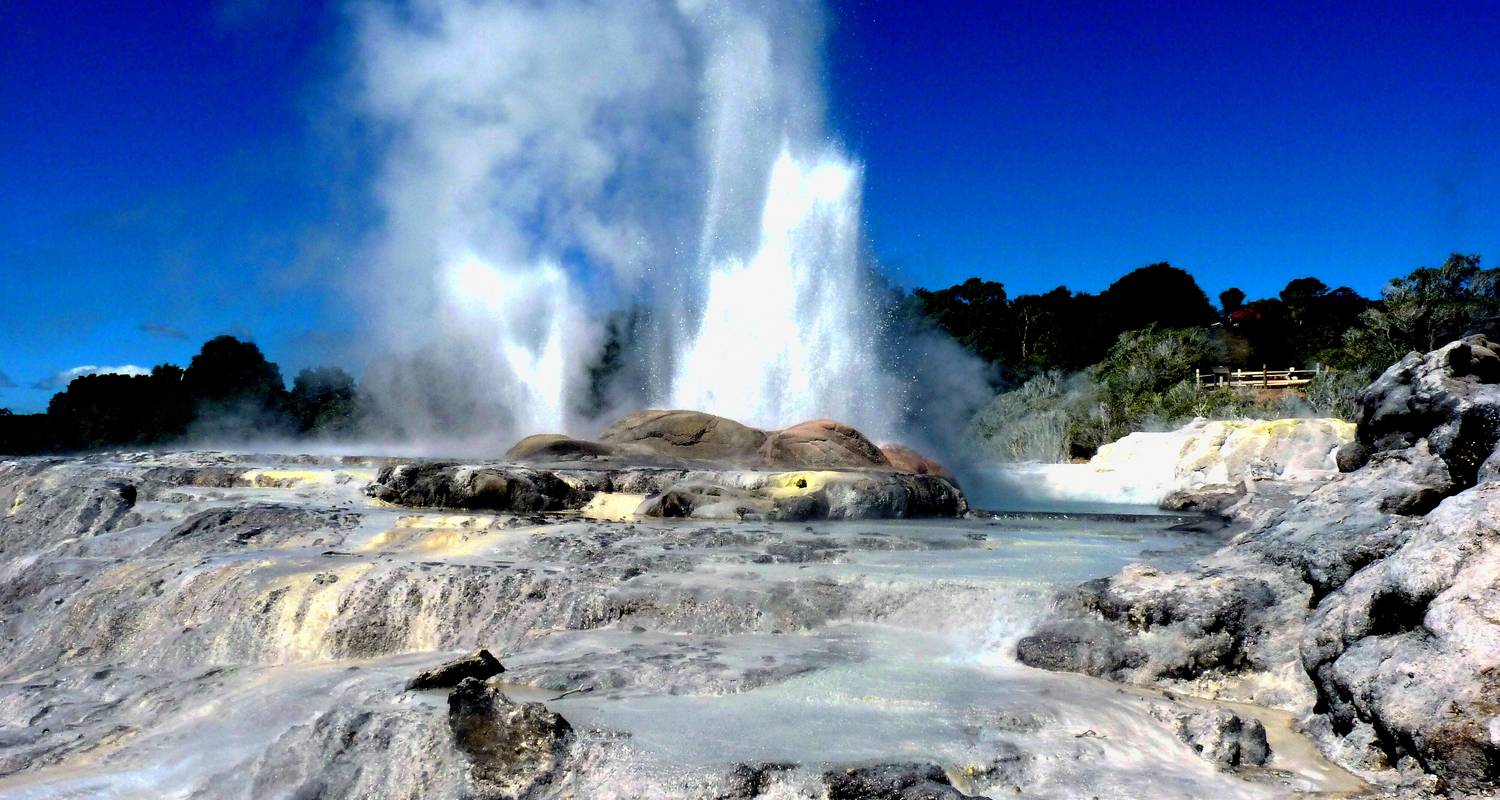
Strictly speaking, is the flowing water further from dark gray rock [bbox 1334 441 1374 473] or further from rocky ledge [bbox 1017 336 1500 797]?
dark gray rock [bbox 1334 441 1374 473]

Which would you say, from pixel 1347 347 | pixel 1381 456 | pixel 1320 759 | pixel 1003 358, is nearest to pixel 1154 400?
pixel 1347 347

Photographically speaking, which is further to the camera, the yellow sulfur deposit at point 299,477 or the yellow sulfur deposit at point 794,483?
the yellow sulfur deposit at point 299,477

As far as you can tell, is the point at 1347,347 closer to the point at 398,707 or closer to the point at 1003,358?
the point at 1003,358

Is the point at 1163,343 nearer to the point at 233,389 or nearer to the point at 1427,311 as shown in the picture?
the point at 1427,311

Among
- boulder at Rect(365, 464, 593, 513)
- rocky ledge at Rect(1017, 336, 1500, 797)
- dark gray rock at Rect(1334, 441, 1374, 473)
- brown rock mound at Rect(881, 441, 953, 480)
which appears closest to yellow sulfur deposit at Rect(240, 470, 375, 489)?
boulder at Rect(365, 464, 593, 513)

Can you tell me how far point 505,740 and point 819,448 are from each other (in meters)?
8.36

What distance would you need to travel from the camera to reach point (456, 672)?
4566 mm

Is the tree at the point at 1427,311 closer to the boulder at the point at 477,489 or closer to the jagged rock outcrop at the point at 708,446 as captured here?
the jagged rock outcrop at the point at 708,446

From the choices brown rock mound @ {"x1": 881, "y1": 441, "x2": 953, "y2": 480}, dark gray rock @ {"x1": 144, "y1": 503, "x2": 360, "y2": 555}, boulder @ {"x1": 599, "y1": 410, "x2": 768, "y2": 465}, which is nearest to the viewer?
dark gray rock @ {"x1": 144, "y1": 503, "x2": 360, "y2": 555}

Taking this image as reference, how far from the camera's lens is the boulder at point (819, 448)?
458 inches

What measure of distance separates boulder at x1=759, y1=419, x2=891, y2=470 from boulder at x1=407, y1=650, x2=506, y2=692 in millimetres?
6809

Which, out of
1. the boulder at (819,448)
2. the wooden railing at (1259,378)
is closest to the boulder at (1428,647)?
the boulder at (819,448)

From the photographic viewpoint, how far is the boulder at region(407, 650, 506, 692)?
4.48m

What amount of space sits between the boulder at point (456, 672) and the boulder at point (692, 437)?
7.14m
